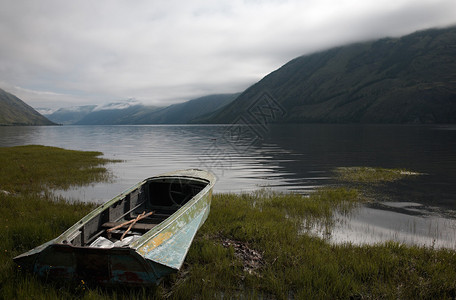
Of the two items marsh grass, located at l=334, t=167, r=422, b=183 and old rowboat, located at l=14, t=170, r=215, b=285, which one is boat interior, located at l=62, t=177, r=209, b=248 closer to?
old rowboat, located at l=14, t=170, r=215, b=285

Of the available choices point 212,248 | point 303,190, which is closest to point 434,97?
point 303,190

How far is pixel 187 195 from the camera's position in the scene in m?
12.9

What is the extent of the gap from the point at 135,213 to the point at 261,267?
19.8ft

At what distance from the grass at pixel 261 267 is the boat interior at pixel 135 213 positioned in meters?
1.56

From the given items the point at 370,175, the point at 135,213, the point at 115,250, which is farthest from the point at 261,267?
the point at 370,175

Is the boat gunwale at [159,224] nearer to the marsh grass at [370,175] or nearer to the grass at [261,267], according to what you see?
the grass at [261,267]

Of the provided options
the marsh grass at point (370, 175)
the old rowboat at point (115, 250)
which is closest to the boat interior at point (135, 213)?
the old rowboat at point (115, 250)

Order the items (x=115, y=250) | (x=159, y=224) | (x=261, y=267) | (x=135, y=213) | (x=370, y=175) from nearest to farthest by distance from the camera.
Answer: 1. (x=115, y=250)
2. (x=159, y=224)
3. (x=261, y=267)
4. (x=135, y=213)
5. (x=370, y=175)

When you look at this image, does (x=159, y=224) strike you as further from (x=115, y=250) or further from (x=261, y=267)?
(x=261, y=267)

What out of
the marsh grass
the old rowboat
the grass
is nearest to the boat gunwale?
the old rowboat

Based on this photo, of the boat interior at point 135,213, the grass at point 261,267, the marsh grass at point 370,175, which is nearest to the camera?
the grass at point 261,267

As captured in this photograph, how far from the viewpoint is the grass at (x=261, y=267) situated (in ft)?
21.0

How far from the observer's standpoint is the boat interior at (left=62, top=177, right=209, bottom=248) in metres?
7.96

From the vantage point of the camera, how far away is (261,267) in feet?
26.1
